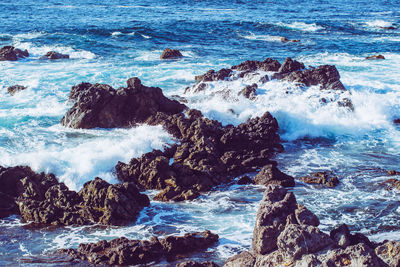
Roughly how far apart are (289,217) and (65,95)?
15.6 metres

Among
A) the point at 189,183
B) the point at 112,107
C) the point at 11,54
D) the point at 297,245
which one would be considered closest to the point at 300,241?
the point at 297,245

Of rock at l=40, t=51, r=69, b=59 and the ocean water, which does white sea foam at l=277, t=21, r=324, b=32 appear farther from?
rock at l=40, t=51, r=69, b=59

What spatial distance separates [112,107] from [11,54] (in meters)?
14.4

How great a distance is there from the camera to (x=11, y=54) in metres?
28.3

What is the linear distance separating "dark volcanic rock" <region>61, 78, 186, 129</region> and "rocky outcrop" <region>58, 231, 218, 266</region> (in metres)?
8.14

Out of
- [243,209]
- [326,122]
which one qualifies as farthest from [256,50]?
[243,209]

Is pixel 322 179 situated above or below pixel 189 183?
above

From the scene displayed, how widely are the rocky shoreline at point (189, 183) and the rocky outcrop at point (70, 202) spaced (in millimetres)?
25

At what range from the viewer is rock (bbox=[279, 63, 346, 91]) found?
2036cm

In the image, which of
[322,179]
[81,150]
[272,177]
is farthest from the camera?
[81,150]

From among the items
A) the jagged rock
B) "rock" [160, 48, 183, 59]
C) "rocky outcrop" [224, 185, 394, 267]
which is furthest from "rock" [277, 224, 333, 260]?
"rock" [160, 48, 183, 59]

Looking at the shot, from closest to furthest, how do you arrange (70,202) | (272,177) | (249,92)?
(70,202) → (272,177) → (249,92)

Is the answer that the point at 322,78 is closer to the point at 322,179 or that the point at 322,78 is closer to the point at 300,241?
the point at 322,179

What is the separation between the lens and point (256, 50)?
31.5 metres
